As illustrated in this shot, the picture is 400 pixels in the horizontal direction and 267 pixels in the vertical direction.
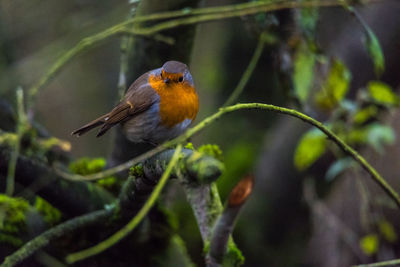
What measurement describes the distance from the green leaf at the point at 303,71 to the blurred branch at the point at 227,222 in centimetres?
92

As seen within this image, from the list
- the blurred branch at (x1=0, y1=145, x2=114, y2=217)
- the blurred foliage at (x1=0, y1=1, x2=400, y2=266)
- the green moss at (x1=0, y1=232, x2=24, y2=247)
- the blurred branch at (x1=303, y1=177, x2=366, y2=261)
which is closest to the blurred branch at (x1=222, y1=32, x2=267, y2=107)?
the blurred foliage at (x1=0, y1=1, x2=400, y2=266)

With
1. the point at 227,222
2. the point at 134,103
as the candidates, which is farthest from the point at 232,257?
the point at 134,103

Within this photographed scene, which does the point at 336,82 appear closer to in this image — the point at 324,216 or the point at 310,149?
the point at 310,149

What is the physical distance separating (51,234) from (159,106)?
0.58 metres

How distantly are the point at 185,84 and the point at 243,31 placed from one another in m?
2.87

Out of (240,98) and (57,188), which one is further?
(240,98)

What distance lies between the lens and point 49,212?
2.27 meters

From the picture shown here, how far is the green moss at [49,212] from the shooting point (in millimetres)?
2234

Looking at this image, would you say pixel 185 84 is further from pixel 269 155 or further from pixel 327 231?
pixel 327 231

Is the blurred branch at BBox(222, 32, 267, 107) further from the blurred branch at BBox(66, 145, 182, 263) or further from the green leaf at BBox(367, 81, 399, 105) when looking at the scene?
the green leaf at BBox(367, 81, 399, 105)

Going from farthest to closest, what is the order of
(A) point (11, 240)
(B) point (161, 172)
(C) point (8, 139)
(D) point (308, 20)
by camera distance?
(D) point (308, 20), (A) point (11, 240), (C) point (8, 139), (B) point (161, 172)

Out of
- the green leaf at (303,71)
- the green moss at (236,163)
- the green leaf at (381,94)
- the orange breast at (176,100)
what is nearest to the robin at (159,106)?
the orange breast at (176,100)

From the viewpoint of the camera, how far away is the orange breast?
1748 millimetres

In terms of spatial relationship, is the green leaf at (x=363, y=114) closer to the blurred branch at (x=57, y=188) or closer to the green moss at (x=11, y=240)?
the blurred branch at (x=57, y=188)
